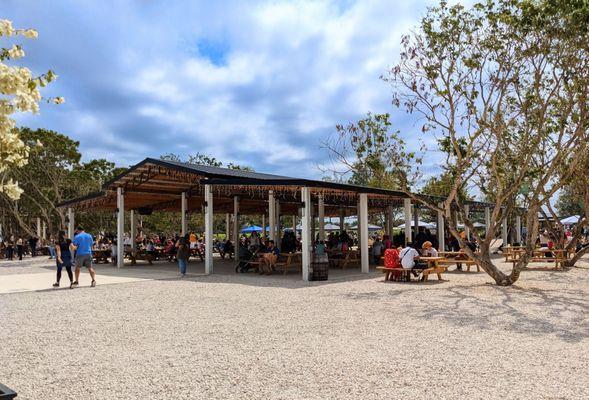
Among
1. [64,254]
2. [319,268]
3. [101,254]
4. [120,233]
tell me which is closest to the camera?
[64,254]

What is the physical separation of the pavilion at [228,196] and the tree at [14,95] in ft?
33.7

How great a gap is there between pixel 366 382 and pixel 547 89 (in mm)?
10493

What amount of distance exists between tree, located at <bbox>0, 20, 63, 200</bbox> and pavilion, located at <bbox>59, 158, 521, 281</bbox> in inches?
404

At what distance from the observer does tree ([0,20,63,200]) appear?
2805 millimetres

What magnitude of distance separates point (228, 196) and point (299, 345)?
14.6 metres

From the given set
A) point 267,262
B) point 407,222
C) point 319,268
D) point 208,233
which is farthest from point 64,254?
point 407,222

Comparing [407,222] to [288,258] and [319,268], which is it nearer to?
[288,258]

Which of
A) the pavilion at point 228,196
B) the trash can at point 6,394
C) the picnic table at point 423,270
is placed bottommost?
the trash can at point 6,394

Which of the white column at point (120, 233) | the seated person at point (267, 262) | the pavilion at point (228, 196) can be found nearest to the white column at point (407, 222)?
the pavilion at point (228, 196)

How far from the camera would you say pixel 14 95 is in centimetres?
284

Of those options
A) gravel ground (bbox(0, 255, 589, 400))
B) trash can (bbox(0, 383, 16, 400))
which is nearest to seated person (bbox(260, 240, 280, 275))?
gravel ground (bbox(0, 255, 589, 400))

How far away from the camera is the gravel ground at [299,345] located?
14.3ft

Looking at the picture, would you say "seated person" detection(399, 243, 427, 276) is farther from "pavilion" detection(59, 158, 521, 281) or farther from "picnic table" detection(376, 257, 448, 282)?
"pavilion" detection(59, 158, 521, 281)

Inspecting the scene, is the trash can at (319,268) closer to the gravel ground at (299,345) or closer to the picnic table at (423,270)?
the picnic table at (423,270)
